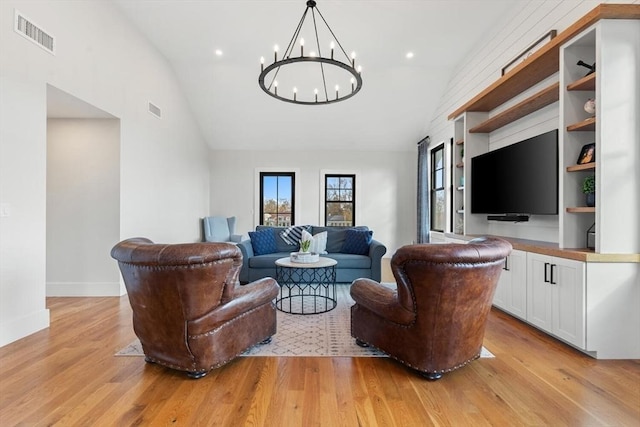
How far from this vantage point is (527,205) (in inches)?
134

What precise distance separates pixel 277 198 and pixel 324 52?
147 inches

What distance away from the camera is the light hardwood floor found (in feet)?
5.53

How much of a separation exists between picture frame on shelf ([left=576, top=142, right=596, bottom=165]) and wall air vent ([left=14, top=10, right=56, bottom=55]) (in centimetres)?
511

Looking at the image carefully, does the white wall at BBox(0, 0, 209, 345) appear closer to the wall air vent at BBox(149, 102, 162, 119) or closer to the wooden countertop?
the wall air vent at BBox(149, 102, 162, 119)

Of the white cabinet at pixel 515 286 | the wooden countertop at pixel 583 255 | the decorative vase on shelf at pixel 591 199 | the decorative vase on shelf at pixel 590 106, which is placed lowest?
the white cabinet at pixel 515 286

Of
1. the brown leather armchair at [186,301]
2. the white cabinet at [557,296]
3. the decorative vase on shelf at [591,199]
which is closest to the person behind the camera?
the brown leather armchair at [186,301]

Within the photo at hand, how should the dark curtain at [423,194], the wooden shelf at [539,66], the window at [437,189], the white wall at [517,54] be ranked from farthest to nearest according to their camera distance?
the dark curtain at [423,194] < the window at [437,189] < the white wall at [517,54] < the wooden shelf at [539,66]

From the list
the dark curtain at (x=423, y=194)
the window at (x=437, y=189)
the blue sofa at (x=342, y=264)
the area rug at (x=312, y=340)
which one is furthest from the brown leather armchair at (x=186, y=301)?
the dark curtain at (x=423, y=194)

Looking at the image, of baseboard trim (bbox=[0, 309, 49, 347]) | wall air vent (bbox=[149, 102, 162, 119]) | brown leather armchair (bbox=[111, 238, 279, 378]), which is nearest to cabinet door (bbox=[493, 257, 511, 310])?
brown leather armchair (bbox=[111, 238, 279, 378])

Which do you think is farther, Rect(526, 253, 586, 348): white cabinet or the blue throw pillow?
the blue throw pillow

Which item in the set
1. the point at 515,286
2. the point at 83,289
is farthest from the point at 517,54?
the point at 83,289

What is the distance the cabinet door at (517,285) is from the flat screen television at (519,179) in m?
0.55

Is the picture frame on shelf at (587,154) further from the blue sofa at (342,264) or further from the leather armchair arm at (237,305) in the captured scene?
the leather armchair arm at (237,305)

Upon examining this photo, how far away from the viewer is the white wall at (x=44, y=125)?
8.76ft
